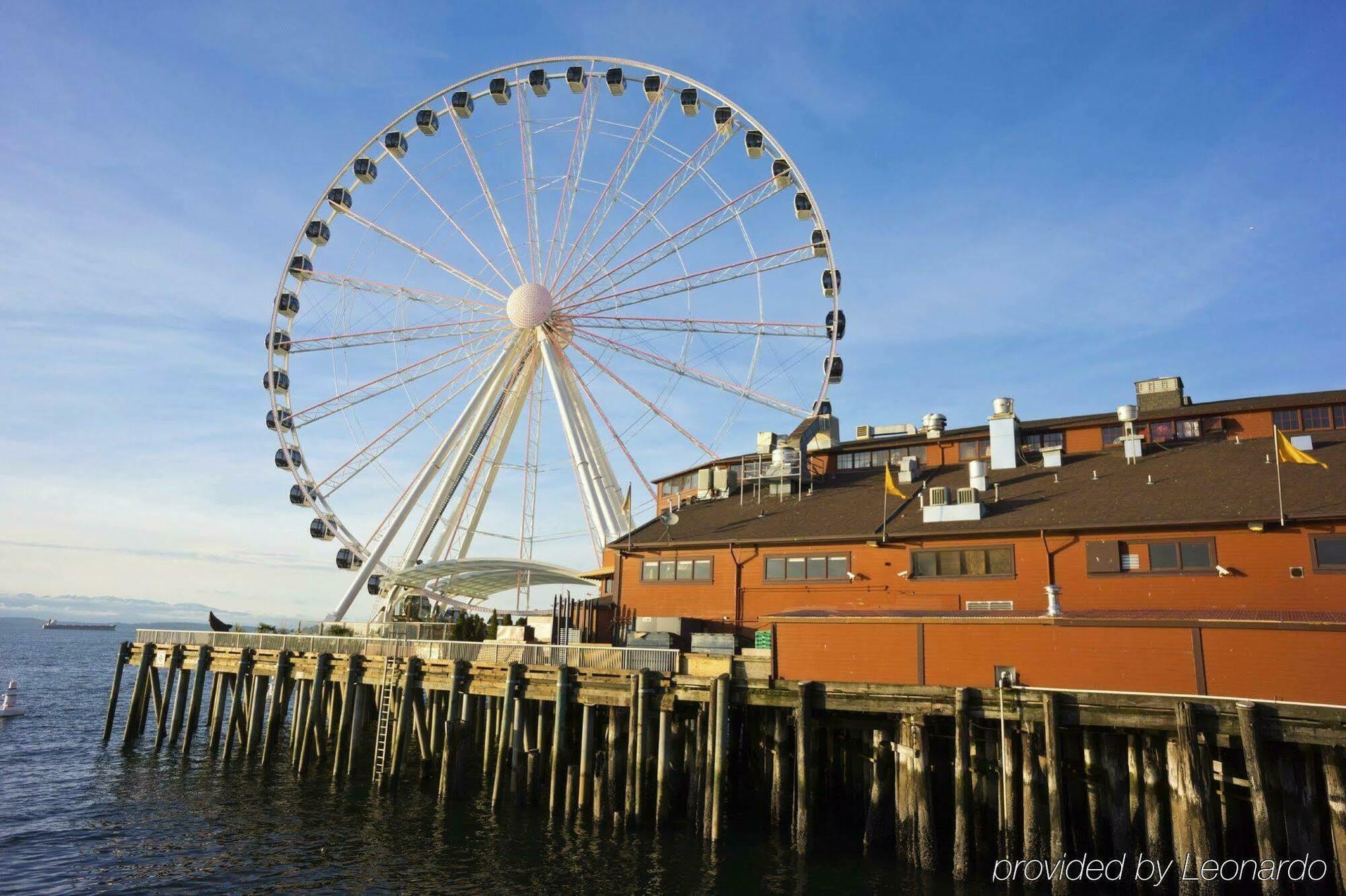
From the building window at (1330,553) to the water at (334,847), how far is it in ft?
41.8

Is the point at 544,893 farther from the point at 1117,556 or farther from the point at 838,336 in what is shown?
the point at 838,336

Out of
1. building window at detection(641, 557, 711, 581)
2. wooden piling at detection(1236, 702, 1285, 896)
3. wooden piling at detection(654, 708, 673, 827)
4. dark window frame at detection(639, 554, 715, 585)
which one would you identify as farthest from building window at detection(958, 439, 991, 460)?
wooden piling at detection(1236, 702, 1285, 896)

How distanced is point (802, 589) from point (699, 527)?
18.7 ft

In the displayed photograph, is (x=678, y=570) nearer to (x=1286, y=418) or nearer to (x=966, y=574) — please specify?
(x=966, y=574)

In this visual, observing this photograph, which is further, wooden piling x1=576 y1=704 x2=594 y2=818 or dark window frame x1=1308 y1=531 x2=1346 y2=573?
wooden piling x1=576 y1=704 x2=594 y2=818

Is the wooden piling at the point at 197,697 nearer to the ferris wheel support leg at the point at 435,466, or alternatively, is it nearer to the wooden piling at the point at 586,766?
the ferris wheel support leg at the point at 435,466

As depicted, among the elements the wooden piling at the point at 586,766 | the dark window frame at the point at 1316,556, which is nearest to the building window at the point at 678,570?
the wooden piling at the point at 586,766

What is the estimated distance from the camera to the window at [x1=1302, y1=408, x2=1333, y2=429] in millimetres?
31469

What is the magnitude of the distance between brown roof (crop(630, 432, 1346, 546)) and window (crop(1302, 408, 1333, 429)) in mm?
960

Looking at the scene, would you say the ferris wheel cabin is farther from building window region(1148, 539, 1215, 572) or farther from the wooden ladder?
building window region(1148, 539, 1215, 572)

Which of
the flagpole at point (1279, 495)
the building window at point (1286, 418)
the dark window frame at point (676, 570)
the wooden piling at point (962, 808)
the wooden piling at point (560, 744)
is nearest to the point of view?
the wooden piling at point (962, 808)

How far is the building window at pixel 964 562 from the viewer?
28.5m

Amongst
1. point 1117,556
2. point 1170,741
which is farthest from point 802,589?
point 1170,741

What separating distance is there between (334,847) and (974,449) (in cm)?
2632
